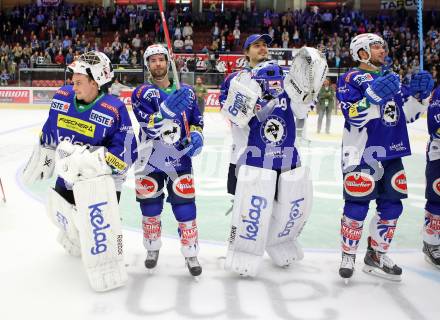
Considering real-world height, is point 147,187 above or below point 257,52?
below

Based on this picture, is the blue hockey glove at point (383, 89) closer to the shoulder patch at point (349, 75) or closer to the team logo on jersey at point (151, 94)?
the shoulder patch at point (349, 75)

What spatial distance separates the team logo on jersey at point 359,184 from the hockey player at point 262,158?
0.84ft

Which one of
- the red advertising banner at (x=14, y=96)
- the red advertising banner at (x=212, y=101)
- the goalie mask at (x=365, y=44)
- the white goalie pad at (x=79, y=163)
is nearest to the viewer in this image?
the white goalie pad at (x=79, y=163)

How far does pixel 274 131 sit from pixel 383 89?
699mm

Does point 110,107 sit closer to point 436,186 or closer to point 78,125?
point 78,125

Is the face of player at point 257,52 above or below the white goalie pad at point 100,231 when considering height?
above

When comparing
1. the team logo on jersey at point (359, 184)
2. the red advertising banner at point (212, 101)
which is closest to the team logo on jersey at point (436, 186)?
the team logo on jersey at point (359, 184)

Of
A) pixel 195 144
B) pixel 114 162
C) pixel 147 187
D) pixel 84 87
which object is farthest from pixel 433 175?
pixel 84 87

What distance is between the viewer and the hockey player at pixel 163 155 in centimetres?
308

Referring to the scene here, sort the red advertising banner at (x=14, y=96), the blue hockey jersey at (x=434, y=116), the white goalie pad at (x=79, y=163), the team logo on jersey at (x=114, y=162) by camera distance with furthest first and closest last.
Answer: the red advertising banner at (x=14, y=96), the blue hockey jersey at (x=434, y=116), the team logo on jersey at (x=114, y=162), the white goalie pad at (x=79, y=163)

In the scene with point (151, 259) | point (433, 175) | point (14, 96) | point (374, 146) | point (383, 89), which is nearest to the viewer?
point (383, 89)

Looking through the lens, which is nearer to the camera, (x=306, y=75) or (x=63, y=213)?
(x=306, y=75)

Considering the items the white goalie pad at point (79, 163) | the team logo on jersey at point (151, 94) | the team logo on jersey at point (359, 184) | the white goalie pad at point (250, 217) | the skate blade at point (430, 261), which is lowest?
the skate blade at point (430, 261)

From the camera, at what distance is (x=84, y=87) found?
291 centimetres
